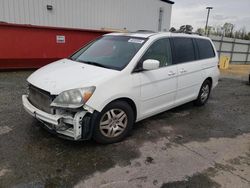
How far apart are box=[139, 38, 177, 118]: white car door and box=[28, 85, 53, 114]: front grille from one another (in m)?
1.44

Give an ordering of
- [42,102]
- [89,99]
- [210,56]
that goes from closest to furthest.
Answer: [89,99] → [42,102] → [210,56]

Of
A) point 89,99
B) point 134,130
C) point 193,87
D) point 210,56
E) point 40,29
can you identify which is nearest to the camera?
point 89,99

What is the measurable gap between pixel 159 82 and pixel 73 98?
5.40 feet

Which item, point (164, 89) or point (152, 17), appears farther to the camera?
point (152, 17)

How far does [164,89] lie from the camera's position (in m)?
4.19

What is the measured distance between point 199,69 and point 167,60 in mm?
1206

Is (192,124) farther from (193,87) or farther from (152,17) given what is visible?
(152,17)

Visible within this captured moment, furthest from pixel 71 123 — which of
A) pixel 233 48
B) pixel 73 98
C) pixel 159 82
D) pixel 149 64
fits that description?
pixel 233 48

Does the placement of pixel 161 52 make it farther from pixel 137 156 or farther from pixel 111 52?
pixel 137 156

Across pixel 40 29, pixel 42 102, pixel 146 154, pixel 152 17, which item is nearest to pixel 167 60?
pixel 146 154

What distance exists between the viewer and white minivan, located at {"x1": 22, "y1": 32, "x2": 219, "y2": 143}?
3.07m

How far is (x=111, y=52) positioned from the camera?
4086 millimetres

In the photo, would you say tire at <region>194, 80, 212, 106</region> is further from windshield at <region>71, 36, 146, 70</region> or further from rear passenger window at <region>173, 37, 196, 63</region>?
windshield at <region>71, 36, 146, 70</region>

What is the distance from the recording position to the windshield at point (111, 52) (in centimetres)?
374
